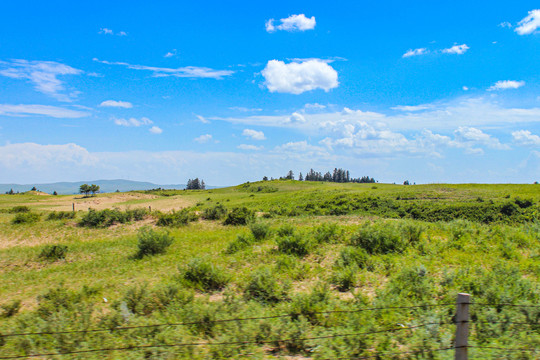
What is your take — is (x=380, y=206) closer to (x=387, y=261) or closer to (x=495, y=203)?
(x=495, y=203)

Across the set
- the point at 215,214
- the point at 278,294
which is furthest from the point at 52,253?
the point at 278,294

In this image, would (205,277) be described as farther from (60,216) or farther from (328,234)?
(60,216)

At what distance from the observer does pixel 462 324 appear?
13.5 feet

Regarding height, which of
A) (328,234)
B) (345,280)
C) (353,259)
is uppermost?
(328,234)

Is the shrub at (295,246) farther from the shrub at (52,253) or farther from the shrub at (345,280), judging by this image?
the shrub at (52,253)

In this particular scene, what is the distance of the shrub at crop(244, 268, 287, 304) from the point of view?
8242 millimetres

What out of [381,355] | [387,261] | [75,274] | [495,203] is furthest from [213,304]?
[495,203]

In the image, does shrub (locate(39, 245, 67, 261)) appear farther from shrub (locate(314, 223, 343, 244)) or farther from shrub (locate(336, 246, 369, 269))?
shrub (locate(336, 246, 369, 269))

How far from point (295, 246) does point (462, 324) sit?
939 cm

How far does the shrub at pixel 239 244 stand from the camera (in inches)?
571

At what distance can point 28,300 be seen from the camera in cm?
985

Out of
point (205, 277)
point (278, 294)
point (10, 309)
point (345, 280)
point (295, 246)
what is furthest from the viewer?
point (295, 246)

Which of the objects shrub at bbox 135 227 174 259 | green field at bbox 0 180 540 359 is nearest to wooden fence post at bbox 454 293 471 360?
green field at bbox 0 180 540 359

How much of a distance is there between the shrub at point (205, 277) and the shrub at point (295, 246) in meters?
3.73
